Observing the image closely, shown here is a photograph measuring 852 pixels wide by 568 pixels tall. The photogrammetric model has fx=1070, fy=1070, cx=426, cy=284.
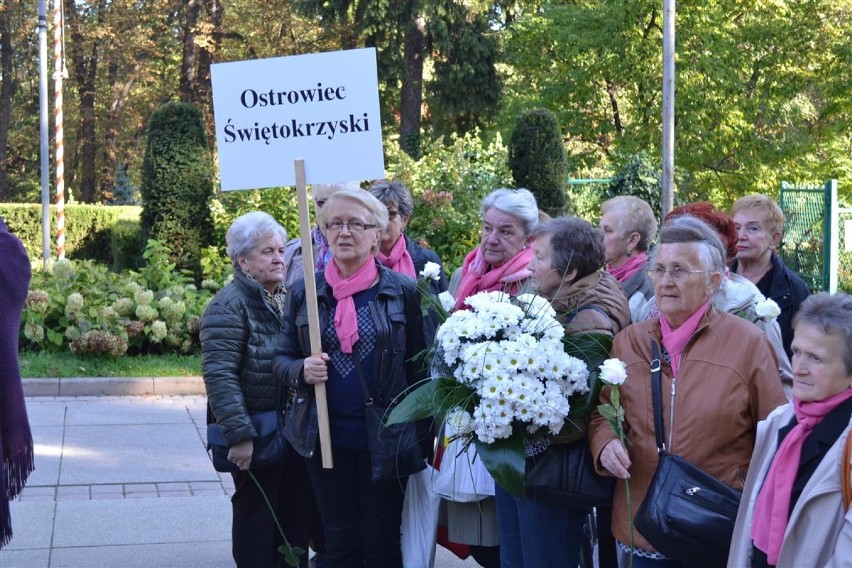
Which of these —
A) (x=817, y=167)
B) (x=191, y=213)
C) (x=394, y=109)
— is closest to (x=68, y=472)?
(x=191, y=213)

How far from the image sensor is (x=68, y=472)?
7258mm

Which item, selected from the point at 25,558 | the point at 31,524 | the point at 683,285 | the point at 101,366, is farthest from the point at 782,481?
the point at 101,366

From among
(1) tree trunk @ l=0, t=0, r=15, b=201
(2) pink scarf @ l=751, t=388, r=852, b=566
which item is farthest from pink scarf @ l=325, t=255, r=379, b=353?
(1) tree trunk @ l=0, t=0, r=15, b=201

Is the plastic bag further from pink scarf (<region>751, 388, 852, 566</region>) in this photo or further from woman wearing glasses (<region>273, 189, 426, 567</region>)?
pink scarf (<region>751, 388, 852, 566</region>)

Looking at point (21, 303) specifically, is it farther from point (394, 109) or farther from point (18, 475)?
point (394, 109)

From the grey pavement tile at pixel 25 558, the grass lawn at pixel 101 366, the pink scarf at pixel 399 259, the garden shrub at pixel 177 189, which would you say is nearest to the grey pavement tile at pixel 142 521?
the grey pavement tile at pixel 25 558

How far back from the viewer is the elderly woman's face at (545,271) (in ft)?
13.3

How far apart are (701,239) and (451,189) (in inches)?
434

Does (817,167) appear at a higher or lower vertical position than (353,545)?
higher

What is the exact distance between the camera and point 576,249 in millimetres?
4012

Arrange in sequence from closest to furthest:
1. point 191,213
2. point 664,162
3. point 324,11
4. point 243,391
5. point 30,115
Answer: point 243,391 → point 191,213 → point 664,162 → point 324,11 → point 30,115

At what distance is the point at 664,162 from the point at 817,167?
6.33m

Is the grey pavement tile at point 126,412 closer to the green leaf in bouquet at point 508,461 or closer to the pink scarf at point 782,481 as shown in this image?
the green leaf in bouquet at point 508,461

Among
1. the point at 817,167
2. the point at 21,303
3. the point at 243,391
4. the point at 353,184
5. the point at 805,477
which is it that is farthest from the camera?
the point at 817,167
